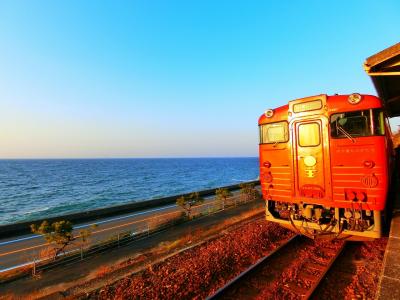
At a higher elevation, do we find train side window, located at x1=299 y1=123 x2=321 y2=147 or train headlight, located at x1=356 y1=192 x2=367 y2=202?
train side window, located at x1=299 y1=123 x2=321 y2=147

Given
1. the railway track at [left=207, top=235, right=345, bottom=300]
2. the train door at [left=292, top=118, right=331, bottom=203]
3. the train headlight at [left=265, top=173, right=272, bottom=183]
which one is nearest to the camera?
the railway track at [left=207, top=235, right=345, bottom=300]

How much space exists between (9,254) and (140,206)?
1668 cm

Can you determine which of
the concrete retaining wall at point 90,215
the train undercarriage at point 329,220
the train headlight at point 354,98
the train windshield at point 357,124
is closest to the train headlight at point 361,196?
the train undercarriage at point 329,220

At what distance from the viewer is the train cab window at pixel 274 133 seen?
8.67m

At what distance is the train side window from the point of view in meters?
7.99

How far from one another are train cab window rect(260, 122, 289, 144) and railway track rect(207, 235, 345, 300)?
3.79m

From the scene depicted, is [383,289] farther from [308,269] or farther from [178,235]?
[178,235]

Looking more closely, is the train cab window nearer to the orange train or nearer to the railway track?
the orange train

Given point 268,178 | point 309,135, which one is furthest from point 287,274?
point 309,135

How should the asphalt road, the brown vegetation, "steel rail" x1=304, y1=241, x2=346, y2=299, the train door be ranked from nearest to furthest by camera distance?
"steel rail" x1=304, y1=241, x2=346, y2=299
the brown vegetation
the train door
the asphalt road

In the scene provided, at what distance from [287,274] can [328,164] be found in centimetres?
346

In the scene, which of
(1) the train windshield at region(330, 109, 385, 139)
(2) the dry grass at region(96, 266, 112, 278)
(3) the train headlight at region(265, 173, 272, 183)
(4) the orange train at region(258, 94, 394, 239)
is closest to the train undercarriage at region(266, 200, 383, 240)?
(4) the orange train at region(258, 94, 394, 239)

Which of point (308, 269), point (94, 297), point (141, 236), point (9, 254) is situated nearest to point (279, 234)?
point (308, 269)

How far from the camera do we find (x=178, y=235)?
46.3 ft
